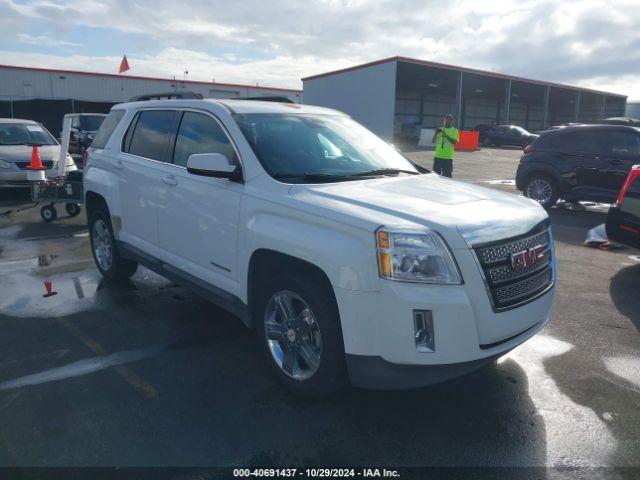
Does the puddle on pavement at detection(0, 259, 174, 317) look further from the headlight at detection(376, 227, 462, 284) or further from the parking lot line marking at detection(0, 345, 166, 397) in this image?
the headlight at detection(376, 227, 462, 284)

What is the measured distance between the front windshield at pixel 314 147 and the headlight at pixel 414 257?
42.2 inches

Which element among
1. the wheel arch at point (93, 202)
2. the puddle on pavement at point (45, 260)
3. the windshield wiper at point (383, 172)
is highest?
the windshield wiper at point (383, 172)

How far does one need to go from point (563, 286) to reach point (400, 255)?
13.2ft

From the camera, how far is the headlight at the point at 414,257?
281cm

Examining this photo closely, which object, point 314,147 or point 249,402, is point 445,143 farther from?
point 249,402

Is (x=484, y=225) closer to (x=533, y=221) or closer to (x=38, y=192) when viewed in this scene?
(x=533, y=221)

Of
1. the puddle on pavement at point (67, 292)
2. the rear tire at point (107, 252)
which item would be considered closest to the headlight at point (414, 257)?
the puddle on pavement at point (67, 292)

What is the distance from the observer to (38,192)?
30.3ft

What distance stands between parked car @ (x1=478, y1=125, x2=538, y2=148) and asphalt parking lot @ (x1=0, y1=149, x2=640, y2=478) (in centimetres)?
3195

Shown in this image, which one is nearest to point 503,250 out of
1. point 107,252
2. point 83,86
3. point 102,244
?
point 107,252

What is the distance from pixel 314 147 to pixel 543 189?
889cm

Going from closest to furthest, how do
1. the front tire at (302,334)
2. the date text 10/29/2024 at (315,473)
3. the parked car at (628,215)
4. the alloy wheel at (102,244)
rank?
the date text 10/29/2024 at (315,473) → the front tire at (302,334) → the alloy wheel at (102,244) → the parked car at (628,215)

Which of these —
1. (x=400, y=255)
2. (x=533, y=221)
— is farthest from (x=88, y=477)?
(x=533, y=221)

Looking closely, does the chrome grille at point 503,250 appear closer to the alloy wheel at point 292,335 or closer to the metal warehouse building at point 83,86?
the alloy wheel at point 292,335
